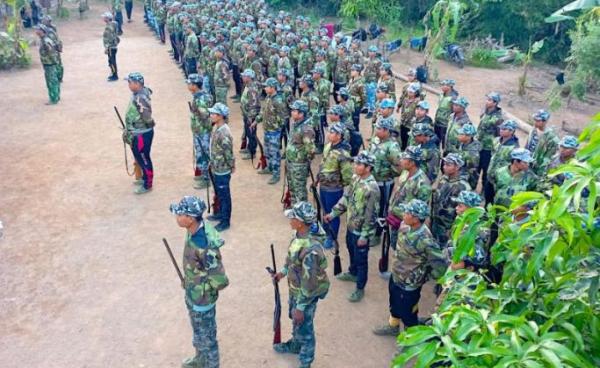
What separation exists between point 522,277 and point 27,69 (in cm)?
1657

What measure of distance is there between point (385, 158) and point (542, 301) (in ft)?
16.0

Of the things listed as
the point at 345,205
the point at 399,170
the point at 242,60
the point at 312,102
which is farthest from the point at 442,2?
the point at 345,205

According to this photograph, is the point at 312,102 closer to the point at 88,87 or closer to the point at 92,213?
the point at 92,213

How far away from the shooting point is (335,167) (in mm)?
7047

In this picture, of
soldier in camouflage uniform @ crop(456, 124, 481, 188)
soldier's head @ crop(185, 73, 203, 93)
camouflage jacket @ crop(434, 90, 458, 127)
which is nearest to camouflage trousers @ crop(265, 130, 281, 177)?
soldier's head @ crop(185, 73, 203, 93)

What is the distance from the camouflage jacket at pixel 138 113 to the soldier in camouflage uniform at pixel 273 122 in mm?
1913

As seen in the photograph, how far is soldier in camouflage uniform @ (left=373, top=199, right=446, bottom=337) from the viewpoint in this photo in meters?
5.19

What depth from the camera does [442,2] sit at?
15406 millimetres

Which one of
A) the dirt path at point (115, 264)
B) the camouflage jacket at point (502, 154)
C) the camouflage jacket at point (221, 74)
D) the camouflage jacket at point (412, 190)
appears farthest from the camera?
the camouflage jacket at point (221, 74)

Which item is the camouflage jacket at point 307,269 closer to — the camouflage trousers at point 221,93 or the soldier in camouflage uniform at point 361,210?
the soldier in camouflage uniform at point 361,210

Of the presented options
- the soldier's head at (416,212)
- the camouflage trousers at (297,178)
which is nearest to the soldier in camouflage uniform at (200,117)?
the camouflage trousers at (297,178)

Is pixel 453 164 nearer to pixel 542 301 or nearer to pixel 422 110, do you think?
pixel 422 110

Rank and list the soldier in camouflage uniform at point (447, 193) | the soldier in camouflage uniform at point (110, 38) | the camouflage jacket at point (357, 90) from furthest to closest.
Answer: the soldier in camouflage uniform at point (110, 38) < the camouflage jacket at point (357, 90) < the soldier in camouflage uniform at point (447, 193)

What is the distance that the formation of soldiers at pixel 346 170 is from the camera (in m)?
5.07
